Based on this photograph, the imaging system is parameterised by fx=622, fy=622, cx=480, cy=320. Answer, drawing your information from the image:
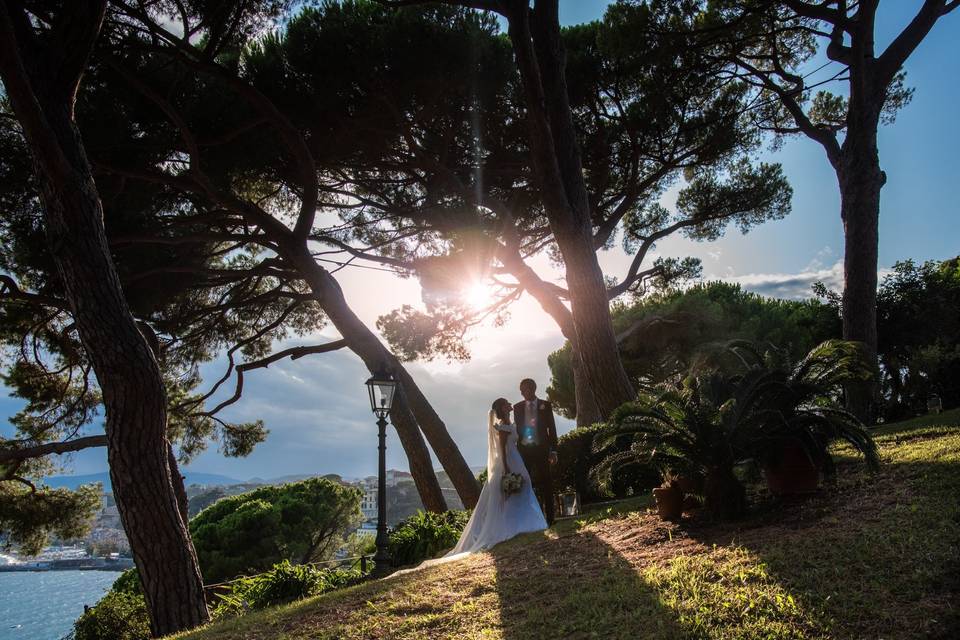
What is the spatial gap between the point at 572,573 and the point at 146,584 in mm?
4524

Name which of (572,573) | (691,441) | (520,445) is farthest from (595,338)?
(572,573)

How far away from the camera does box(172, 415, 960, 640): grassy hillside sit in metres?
2.92

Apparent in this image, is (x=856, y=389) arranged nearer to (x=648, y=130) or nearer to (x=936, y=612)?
(x=648, y=130)

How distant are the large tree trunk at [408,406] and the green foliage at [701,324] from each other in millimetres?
8658

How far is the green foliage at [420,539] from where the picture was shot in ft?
27.8

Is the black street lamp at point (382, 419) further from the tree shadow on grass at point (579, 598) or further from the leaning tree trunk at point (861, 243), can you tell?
the leaning tree trunk at point (861, 243)

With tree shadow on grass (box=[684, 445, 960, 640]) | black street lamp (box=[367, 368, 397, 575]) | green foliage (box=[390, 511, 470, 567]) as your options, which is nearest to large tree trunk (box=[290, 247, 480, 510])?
green foliage (box=[390, 511, 470, 567])

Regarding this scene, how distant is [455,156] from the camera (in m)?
13.6

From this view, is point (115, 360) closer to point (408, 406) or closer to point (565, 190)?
point (408, 406)

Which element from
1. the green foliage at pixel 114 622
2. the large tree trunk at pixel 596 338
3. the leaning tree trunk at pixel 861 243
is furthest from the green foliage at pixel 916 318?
the green foliage at pixel 114 622

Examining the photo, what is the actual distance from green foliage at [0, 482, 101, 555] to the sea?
1.70 m

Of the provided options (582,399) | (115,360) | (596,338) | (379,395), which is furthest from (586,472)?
(115,360)

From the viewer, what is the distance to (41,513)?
13.2 metres

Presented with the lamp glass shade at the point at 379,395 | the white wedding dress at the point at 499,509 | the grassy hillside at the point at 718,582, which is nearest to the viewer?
the grassy hillside at the point at 718,582
